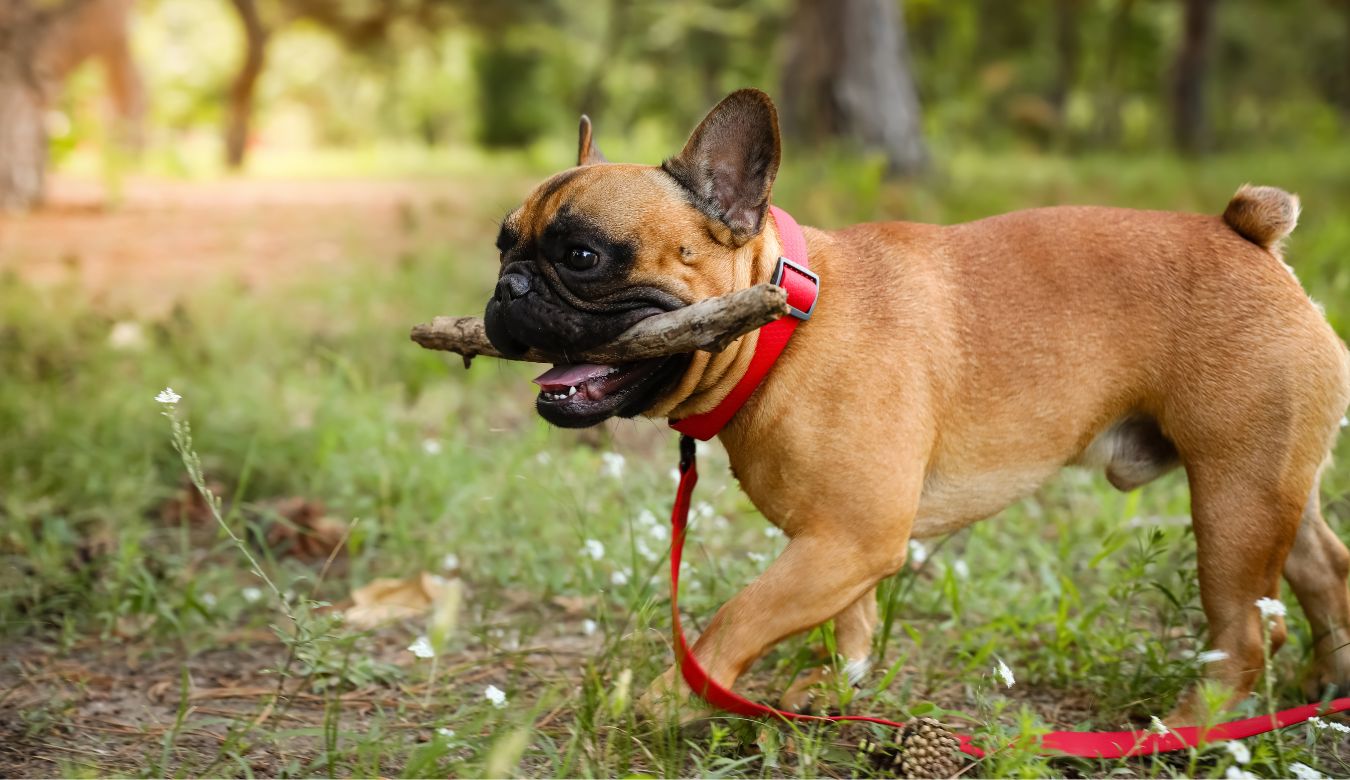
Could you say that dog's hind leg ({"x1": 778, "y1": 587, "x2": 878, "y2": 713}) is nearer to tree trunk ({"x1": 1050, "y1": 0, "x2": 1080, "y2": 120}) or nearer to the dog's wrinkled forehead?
the dog's wrinkled forehead

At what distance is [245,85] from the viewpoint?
1862cm

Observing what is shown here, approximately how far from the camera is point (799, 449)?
2.86 m

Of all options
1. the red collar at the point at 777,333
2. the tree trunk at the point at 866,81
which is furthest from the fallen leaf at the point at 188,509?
the tree trunk at the point at 866,81

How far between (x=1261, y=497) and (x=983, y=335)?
0.81m

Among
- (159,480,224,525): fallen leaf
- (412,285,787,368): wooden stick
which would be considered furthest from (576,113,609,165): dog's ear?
(159,480,224,525): fallen leaf

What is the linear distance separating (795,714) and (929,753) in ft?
1.09

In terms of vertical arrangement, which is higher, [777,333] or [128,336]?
[777,333]

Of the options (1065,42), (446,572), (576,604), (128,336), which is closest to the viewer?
(576,604)

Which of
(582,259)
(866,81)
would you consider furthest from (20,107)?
(582,259)

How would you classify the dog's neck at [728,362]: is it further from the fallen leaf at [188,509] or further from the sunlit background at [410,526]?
the fallen leaf at [188,509]

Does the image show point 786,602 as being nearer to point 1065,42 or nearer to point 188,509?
point 188,509

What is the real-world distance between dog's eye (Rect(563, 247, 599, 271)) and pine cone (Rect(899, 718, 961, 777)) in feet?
4.36

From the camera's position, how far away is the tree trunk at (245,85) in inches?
729

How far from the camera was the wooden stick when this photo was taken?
247 centimetres
